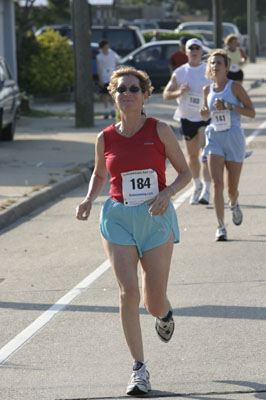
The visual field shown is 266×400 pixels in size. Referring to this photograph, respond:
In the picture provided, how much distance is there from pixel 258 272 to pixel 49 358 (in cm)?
284

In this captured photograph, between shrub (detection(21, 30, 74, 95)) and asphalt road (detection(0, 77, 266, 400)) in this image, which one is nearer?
asphalt road (detection(0, 77, 266, 400))

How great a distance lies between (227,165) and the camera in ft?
33.4

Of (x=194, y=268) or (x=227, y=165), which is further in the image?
(x=227, y=165)

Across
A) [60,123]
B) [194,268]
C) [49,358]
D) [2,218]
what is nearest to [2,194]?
[2,218]

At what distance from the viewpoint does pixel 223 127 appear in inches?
399

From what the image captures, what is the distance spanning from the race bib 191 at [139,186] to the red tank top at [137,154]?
0.03 metres

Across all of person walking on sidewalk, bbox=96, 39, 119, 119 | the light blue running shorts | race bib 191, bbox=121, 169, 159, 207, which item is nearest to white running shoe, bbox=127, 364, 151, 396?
the light blue running shorts

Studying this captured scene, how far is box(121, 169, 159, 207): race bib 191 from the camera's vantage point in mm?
5625

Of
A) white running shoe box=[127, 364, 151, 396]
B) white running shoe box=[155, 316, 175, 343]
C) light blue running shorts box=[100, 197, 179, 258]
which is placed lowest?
white running shoe box=[127, 364, 151, 396]

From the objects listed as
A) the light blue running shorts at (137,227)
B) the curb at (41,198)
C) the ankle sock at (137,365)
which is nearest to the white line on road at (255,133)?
the curb at (41,198)

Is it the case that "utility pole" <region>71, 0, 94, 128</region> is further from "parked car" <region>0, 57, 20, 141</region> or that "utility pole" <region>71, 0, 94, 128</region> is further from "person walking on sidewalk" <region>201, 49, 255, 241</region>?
"person walking on sidewalk" <region>201, 49, 255, 241</region>

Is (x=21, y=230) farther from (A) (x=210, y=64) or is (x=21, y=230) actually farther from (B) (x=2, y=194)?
(A) (x=210, y=64)

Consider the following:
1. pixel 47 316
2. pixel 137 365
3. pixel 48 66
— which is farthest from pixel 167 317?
pixel 48 66

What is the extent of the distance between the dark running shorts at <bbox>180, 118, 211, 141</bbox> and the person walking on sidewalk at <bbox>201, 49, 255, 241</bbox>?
2196 millimetres
